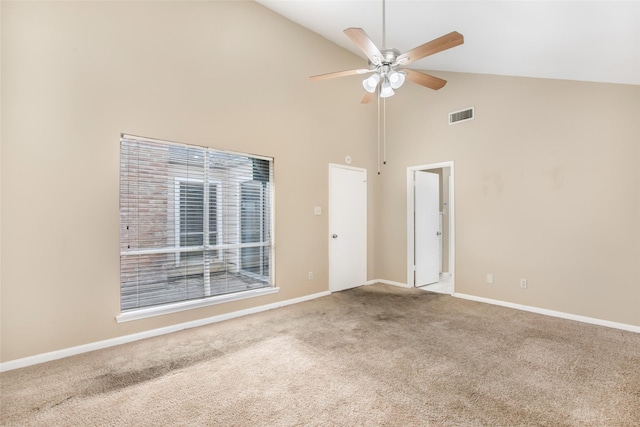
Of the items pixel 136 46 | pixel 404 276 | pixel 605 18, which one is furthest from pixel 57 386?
pixel 605 18

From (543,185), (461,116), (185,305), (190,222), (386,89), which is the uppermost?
(461,116)

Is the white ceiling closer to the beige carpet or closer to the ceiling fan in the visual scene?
the ceiling fan

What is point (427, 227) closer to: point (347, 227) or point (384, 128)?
point (347, 227)

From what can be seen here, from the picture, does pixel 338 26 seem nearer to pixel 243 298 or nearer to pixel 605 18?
pixel 605 18

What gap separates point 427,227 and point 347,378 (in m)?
3.80

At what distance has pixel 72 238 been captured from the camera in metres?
→ 2.76

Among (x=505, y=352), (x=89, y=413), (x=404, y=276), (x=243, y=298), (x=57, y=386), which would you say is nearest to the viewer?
(x=89, y=413)

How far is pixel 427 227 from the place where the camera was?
18.2 ft

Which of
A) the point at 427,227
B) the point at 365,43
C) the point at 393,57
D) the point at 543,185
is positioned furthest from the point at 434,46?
the point at 427,227

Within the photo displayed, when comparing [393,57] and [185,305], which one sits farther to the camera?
[185,305]

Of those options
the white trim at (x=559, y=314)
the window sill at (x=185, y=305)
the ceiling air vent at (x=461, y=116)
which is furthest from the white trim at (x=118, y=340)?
the ceiling air vent at (x=461, y=116)

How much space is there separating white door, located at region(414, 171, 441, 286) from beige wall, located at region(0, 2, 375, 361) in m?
2.64

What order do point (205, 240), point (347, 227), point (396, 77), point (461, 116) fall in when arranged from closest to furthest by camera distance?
point (396, 77) → point (205, 240) → point (461, 116) → point (347, 227)

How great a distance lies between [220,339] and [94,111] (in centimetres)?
255
